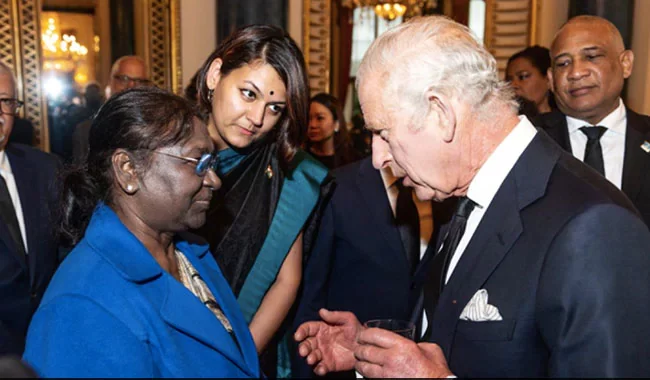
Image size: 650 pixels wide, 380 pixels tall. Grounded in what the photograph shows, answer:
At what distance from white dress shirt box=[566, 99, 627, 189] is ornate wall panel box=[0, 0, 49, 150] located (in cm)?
477

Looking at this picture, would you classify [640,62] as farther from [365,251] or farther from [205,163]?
[205,163]

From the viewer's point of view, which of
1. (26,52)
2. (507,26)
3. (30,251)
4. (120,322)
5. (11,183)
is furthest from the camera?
(507,26)

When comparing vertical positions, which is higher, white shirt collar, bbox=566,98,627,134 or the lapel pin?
white shirt collar, bbox=566,98,627,134

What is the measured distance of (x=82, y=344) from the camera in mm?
1157

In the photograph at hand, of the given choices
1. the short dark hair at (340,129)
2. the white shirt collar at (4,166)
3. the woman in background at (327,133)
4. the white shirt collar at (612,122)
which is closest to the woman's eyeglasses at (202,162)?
the white shirt collar at (4,166)

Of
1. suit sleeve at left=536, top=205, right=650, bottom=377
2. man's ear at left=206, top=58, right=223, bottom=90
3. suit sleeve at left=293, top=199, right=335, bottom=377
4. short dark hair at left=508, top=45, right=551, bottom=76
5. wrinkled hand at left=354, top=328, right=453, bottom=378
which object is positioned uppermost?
short dark hair at left=508, top=45, right=551, bottom=76

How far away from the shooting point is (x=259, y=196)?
2.26m

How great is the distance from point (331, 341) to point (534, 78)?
10.4ft

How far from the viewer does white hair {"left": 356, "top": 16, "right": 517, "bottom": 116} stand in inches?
53.1

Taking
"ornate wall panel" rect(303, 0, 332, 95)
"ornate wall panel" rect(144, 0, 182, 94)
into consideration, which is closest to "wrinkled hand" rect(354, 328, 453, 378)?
"ornate wall panel" rect(144, 0, 182, 94)

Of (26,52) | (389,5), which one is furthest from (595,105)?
(389,5)

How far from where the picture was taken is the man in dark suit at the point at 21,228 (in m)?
2.37

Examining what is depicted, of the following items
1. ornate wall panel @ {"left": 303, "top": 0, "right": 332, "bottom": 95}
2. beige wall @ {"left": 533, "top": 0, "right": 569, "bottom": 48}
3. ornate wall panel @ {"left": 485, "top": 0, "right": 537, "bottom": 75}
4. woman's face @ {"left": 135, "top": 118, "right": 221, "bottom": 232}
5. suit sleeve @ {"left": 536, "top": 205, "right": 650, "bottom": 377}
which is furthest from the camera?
ornate wall panel @ {"left": 485, "top": 0, "right": 537, "bottom": 75}

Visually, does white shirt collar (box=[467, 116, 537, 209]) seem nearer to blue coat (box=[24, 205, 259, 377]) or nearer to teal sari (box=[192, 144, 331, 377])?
blue coat (box=[24, 205, 259, 377])
